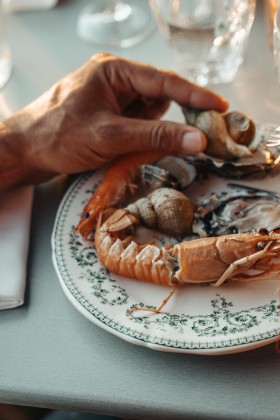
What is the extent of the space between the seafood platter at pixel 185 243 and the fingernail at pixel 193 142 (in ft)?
0.07

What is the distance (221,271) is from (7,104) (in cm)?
56

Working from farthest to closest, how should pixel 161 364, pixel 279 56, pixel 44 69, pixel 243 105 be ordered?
pixel 44 69 < pixel 243 105 < pixel 279 56 < pixel 161 364

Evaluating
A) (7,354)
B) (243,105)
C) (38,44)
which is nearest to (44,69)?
(38,44)

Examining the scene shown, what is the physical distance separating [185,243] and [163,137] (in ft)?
0.57

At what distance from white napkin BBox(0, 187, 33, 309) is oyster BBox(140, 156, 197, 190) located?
18 cm

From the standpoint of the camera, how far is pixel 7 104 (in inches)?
45.6

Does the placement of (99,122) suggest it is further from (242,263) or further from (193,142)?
(242,263)

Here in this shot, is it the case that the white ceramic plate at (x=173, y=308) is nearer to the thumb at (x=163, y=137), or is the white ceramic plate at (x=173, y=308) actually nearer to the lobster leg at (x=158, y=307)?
the lobster leg at (x=158, y=307)

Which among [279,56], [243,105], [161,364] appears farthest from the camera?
[243,105]

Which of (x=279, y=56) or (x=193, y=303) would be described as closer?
(x=193, y=303)

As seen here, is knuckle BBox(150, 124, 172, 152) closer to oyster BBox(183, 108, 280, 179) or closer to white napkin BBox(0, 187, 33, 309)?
oyster BBox(183, 108, 280, 179)

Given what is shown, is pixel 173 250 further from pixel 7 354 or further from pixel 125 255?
pixel 7 354

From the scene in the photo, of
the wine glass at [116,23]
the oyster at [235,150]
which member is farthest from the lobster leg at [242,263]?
the wine glass at [116,23]

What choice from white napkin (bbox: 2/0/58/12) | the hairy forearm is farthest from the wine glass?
the hairy forearm
